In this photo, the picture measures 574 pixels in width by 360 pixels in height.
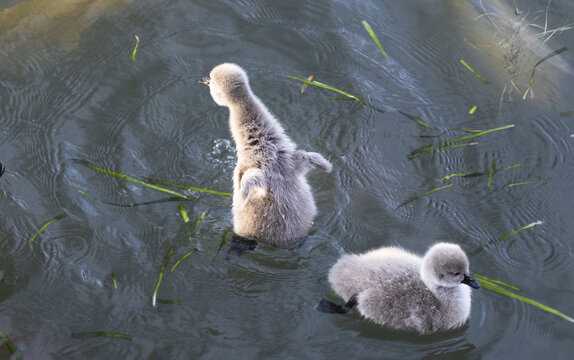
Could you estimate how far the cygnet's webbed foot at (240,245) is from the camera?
176 inches

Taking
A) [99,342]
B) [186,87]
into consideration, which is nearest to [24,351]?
[99,342]

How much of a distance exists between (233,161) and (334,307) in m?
1.51

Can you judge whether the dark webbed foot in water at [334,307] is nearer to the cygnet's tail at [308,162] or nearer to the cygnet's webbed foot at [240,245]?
the cygnet's webbed foot at [240,245]

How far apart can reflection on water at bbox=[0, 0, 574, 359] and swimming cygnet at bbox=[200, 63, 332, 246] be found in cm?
24

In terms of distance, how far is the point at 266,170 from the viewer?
169 inches

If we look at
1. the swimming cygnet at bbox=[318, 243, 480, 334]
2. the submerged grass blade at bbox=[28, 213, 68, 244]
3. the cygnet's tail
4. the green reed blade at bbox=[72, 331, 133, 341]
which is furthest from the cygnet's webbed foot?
the submerged grass blade at bbox=[28, 213, 68, 244]

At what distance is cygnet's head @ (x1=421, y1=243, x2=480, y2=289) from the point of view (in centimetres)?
382

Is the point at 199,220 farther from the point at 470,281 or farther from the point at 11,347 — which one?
the point at 470,281

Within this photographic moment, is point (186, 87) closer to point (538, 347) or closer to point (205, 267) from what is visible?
point (205, 267)

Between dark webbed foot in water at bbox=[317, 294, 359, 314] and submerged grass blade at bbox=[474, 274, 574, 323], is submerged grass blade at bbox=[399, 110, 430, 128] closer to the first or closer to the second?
submerged grass blade at bbox=[474, 274, 574, 323]

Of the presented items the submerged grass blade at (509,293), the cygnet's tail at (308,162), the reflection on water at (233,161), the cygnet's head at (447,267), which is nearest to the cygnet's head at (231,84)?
the cygnet's tail at (308,162)

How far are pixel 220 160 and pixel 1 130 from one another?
1767 millimetres

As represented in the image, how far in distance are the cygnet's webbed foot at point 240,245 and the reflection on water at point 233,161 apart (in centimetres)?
7

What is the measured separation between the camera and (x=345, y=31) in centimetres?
602
